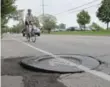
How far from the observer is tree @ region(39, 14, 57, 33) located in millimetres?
96375

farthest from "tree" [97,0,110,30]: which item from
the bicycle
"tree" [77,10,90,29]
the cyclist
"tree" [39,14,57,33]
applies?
the cyclist

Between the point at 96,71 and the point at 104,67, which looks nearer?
the point at 96,71

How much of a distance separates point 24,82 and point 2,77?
70 cm

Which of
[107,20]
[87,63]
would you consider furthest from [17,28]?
[87,63]

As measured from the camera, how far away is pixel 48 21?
98.6 metres

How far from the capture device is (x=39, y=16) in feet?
333

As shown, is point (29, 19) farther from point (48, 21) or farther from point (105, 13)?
point (48, 21)

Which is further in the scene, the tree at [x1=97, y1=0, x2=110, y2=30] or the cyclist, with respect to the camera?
the tree at [x1=97, y1=0, x2=110, y2=30]

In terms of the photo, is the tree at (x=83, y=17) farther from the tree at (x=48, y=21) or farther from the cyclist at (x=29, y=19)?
the cyclist at (x=29, y=19)

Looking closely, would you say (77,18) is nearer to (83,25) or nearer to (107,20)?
(83,25)

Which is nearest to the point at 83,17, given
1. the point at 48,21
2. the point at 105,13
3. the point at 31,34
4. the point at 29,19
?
the point at 48,21

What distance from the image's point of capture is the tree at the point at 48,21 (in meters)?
96.4

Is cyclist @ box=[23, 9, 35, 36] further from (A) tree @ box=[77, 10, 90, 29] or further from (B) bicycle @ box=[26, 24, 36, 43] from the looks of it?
(A) tree @ box=[77, 10, 90, 29]

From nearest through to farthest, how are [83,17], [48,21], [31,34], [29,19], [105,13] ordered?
[29,19] < [31,34] < [105,13] < [83,17] < [48,21]
